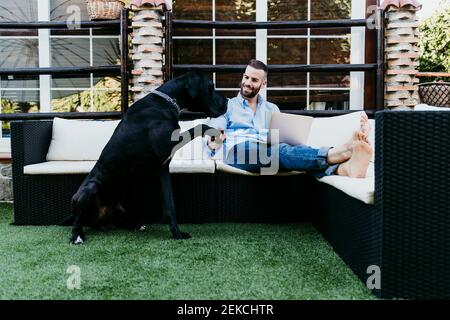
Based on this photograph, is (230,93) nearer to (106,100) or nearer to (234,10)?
(234,10)

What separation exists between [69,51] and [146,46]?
0.97m

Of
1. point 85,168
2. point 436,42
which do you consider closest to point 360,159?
point 85,168

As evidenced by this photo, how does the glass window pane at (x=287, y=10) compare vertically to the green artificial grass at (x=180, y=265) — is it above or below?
above

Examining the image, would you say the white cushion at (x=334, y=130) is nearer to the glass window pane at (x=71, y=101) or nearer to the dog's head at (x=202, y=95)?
the dog's head at (x=202, y=95)

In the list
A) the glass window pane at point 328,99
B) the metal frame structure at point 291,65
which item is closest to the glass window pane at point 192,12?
the metal frame structure at point 291,65

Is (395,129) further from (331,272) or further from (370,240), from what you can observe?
(331,272)

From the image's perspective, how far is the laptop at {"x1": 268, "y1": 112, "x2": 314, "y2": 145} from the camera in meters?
3.03

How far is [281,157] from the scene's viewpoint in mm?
2955

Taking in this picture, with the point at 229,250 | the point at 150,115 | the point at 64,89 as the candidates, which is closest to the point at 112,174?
the point at 150,115

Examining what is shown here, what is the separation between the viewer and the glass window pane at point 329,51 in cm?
468

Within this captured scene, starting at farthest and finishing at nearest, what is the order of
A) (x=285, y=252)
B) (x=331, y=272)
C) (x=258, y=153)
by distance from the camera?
(x=258, y=153) < (x=285, y=252) < (x=331, y=272)

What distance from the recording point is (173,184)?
3184 mm

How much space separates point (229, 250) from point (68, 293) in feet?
2.97

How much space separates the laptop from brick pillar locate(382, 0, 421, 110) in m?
1.45
